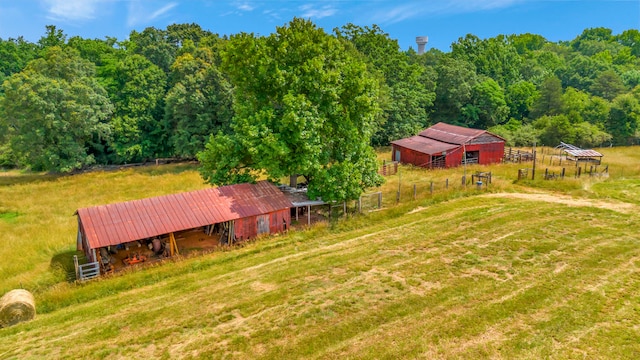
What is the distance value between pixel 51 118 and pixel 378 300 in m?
41.9

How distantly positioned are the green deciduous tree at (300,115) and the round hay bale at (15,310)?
40.4 ft

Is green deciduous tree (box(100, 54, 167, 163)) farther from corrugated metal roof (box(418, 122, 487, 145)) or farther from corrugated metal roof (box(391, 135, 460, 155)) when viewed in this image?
corrugated metal roof (box(418, 122, 487, 145))

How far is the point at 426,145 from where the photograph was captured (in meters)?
41.8

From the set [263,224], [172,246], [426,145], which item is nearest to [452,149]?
[426,145]

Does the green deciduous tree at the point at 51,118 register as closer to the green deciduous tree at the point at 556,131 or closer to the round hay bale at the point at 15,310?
the round hay bale at the point at 15,310

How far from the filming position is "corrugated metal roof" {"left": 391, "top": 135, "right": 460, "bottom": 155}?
39.2 meters

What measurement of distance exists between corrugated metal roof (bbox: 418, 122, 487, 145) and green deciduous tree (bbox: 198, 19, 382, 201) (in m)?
17.4

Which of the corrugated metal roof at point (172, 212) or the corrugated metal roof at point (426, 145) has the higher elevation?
the corrugated metal roof at point (426, 145)

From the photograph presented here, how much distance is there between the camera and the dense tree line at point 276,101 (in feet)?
81.1

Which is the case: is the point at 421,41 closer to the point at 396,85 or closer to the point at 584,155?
the point at 396,85

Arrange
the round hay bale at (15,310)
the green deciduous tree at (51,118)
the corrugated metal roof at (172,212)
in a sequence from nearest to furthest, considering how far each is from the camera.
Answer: the round hay bale at (15,310) → the corrugated metal roof at (172,212) → the green deciduous tree at (51,118)

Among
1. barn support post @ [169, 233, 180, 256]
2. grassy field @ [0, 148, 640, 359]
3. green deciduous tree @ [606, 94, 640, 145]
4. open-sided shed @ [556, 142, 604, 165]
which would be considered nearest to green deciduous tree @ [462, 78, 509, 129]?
green deciduous tree @ [606, 94, 640, 145]

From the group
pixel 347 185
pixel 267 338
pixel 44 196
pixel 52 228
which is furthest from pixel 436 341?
pixel 44 196

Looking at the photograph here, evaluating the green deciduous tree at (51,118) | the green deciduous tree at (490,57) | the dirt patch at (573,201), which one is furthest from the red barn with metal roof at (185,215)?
the green deciduous tree at (490,57)
